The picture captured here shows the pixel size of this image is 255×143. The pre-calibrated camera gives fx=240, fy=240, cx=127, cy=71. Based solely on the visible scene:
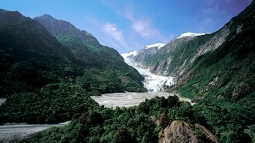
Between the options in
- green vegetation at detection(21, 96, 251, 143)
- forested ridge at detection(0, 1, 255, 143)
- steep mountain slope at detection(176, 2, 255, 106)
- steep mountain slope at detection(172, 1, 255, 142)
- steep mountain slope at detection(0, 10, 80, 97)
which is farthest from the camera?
steep mountain slope at detection(0, 10, 80, 97)

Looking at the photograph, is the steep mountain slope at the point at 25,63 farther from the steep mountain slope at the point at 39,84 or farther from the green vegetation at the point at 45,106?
the green vegetation at the point at 45,106

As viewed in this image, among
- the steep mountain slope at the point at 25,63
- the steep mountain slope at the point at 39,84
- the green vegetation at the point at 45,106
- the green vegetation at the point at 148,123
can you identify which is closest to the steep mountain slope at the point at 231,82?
the green vegetation at the point at 148,123

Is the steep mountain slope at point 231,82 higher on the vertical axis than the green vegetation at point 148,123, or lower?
higher

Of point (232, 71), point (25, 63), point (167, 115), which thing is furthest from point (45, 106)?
point (232, 71)

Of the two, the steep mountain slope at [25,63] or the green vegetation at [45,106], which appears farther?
the steep mountain slope at [25,63]

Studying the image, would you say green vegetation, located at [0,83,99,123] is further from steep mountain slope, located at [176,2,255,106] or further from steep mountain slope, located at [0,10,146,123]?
steep mountain slope, located at [176,2,255,106]

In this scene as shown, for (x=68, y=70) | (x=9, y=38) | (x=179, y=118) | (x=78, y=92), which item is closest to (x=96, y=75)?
(x=68, y=70)

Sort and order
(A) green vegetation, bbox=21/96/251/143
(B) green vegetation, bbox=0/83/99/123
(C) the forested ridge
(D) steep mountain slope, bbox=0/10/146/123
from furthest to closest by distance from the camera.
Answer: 1. (D) steep mountain slope, bbox=0/10/146/123
2. (B) green vegetation, bbox=0/83/99/123
3. (A) green vegetation, bbox=21/96/251/143
4. (C) the forested ridge

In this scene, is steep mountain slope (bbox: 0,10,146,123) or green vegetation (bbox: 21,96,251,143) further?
steep mountain slope (bbox: 0,10,146,123)

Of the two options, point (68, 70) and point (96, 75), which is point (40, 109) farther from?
point (96, 75)

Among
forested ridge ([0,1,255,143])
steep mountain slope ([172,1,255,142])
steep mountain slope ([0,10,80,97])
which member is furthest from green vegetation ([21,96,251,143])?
steep mountain slope ([0,10,80,97])

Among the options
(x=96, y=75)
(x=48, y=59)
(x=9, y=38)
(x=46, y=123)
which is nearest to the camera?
(x=46, y=123)
